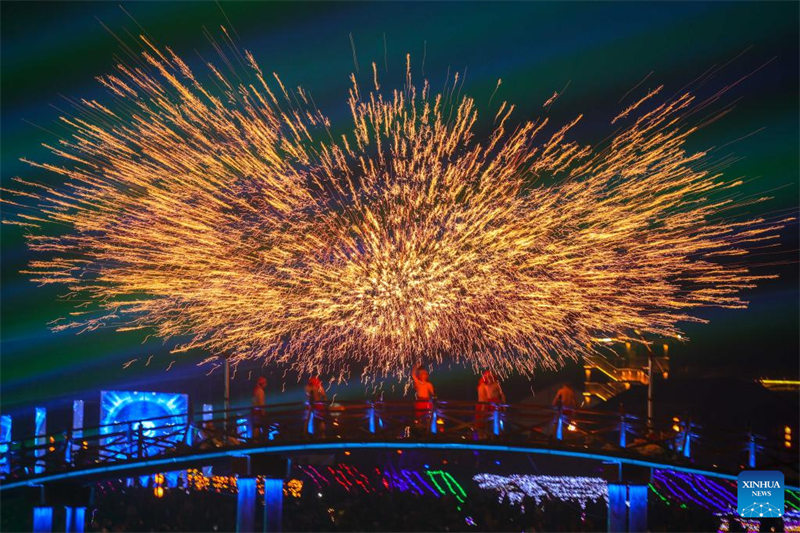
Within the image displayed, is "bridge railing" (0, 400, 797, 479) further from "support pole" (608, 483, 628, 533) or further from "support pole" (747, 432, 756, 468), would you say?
"support pole" (608, 483, 628, 533)

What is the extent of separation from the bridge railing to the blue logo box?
13.4 inches

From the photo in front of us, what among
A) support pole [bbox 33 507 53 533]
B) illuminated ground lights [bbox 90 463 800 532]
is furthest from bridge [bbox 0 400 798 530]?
illuminated ground lights [bbox 90 463 800 532]

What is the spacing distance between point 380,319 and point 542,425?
5.91m

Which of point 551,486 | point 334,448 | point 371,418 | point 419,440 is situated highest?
point 371,418

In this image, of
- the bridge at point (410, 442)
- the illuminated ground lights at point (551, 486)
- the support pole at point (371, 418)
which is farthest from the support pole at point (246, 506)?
the illuminated ground lights at point (551, 486)

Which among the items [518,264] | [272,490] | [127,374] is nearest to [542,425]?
[518,264]

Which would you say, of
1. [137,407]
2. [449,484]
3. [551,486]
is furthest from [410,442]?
[137,407]

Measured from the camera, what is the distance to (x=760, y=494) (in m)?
20.9

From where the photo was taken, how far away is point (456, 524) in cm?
2380

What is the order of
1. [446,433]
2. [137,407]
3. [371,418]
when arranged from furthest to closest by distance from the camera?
[137,407]
[371,418]
[446,433]

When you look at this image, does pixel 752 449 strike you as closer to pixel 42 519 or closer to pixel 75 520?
pixel 75 520

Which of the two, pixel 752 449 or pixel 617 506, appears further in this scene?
pixel 617 506

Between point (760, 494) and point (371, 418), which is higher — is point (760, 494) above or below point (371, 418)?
below

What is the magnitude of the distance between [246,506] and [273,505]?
0.74m
